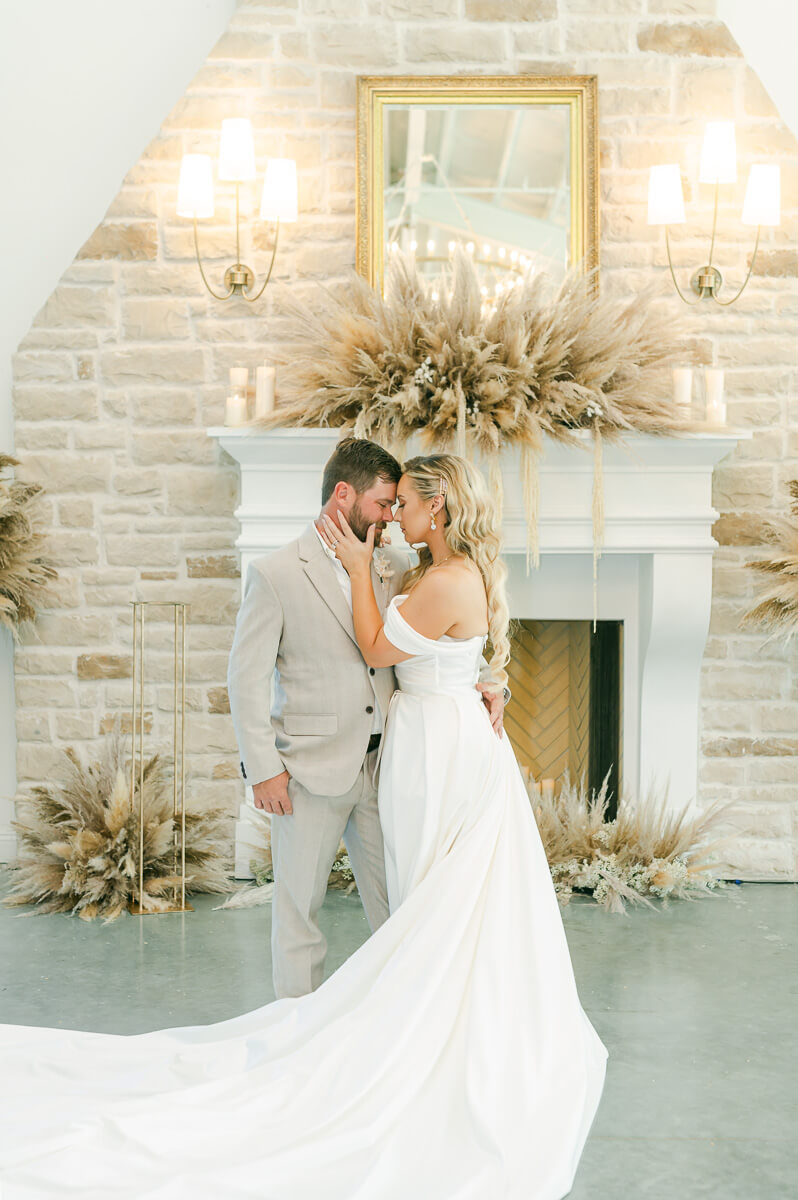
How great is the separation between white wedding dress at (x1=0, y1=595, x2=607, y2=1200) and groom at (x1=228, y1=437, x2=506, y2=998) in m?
0.11

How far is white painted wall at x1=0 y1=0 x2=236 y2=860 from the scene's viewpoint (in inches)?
185

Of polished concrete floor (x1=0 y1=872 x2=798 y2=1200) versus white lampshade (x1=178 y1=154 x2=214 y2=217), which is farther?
white lampshade (x1=178 y1=154 x2=214 y2=217)

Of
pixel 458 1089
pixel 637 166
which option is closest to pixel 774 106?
pixel 637 166

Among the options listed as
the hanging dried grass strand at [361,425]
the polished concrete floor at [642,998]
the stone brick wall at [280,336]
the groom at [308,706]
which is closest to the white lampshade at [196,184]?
the stone brick wall at [280,336]

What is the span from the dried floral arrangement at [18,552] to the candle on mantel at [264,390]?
3.20ft

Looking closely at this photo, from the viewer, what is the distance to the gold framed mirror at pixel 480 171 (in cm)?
448

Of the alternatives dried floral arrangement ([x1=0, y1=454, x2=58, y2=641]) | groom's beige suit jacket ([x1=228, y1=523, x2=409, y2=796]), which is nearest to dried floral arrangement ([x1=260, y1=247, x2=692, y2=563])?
dried floral arrangement ([x1=0, y1=454, x2=58, y2=641])

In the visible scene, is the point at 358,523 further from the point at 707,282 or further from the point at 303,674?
the point at 707,282

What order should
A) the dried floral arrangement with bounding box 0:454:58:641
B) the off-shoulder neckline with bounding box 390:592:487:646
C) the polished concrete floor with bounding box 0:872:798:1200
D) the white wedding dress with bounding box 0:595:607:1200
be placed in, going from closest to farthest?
1. the white wedding dress with bounding box 0:595:607:1200
2. the polished concrete floor with bounding box 0:872:798:1200
3. the off-shoulder neckline with bounding box 390:592:487:646
4. the dried floral arrangement with bounding box 0:454:58:641

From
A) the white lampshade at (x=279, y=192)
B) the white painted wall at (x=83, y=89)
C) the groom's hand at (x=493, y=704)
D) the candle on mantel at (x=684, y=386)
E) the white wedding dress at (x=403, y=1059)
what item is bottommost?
the white wedding dress at (x=403, y=1059)

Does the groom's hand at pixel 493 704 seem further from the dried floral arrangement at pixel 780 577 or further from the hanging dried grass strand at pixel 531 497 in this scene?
the dried floral arrangement at pixel 780 577

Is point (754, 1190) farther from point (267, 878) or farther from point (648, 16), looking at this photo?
point (648, 16)

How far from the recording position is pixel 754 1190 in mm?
2176

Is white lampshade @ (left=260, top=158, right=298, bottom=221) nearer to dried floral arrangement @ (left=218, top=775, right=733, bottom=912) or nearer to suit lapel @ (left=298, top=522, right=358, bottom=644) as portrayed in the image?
suit lapel @ (left=298, top=522, right=358, bottom=644)
